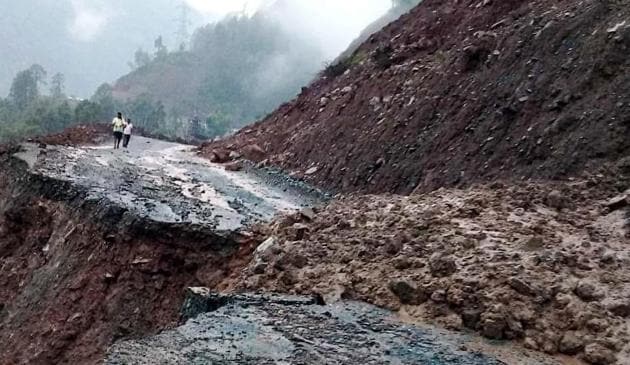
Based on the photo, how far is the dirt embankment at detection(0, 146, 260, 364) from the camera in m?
9.87

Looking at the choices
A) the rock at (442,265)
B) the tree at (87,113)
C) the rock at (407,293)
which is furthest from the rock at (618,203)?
the tree at (87,113)

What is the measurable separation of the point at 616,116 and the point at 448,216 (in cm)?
331

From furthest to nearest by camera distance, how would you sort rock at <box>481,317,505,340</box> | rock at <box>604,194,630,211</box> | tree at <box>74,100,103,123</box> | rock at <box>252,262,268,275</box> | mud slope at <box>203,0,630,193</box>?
1. tree at <box>74,100,103,123</box>
2. mud slope at <box>203,0,630,193</box>
3. rock at <box>252,262,268,275</box>
4. rock at <box>604,194,630,211</box>
5. rock at <box>481,317,505,340</box>

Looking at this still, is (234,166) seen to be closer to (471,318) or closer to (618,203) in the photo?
(618,203)

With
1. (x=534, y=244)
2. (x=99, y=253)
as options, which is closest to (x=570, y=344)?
(x=534, y=244)

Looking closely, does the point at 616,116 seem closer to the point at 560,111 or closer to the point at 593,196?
the point at 560,111

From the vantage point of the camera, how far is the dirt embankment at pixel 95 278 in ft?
32.4

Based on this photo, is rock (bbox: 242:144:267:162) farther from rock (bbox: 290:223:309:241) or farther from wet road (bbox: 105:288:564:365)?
wet road (bbox: 105:288:564:365)

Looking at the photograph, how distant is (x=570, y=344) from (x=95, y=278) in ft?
24.1

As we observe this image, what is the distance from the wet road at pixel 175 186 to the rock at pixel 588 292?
214 inches

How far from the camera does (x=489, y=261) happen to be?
6902 millimetres

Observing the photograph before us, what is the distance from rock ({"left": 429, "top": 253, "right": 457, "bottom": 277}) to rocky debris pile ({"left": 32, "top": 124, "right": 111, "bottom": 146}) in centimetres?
1965

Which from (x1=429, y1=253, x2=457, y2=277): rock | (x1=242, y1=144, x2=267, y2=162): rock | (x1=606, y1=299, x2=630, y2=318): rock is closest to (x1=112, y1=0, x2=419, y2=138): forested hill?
(x1=242, y1=144, x2=267, y2=162): rock

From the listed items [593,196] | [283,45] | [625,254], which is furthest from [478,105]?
[283,45]
